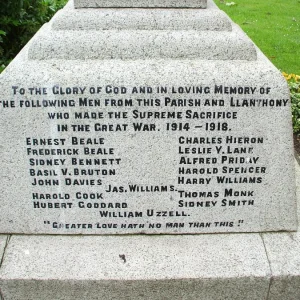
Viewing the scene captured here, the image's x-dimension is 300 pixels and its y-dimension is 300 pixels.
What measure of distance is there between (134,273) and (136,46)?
49.4 inches

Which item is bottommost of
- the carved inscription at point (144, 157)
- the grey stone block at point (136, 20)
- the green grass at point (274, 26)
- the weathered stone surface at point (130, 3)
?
the green grass at point (274, 26)

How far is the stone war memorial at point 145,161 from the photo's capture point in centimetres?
242

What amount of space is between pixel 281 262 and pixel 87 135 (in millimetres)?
1300

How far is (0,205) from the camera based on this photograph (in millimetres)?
2664

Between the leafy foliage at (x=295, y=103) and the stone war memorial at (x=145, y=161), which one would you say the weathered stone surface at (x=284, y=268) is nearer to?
the stone war memorial at (x=145, y=161)

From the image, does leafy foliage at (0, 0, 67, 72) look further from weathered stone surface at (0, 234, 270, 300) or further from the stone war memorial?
weathered stone surface at (0, 234, 270, 300)

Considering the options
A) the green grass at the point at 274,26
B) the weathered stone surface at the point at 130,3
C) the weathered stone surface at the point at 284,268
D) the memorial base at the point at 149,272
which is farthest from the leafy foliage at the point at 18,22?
the green grass at the point at 274,26

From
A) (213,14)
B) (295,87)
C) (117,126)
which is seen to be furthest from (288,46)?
(117,126)

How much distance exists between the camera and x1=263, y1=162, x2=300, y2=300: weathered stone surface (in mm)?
2445

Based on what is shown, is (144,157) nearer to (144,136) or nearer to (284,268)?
(144,136)

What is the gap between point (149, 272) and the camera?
245 cm

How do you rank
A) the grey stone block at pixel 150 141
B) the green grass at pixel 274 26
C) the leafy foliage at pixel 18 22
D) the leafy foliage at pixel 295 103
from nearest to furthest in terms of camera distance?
the grey stone block at pixel 150 141 → the leafy foliage at pixel 18 22 → the leafy foliage at pixel 295 103 → the green grass at pixel 274 26

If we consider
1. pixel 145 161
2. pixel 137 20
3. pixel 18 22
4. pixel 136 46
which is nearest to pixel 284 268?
pixel 145 161

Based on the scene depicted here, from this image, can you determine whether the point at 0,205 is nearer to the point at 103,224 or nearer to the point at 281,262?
the point at 103,224
